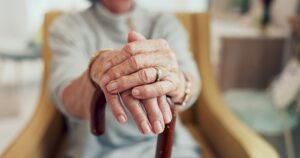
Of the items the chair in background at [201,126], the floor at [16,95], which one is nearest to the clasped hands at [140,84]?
the chair in background at [201,126]

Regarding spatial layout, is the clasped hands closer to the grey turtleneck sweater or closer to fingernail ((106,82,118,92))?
fingernail ((106,82,118,92))

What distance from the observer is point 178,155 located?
2.82 ft

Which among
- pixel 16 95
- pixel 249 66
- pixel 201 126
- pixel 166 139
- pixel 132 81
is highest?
pixel 132 81

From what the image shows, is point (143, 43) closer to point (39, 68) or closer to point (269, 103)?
point (269, 103)

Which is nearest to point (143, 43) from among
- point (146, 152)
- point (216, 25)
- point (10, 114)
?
point (146, 152)

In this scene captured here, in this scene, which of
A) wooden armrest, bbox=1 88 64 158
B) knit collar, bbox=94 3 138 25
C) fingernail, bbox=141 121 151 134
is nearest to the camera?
fingernail, bbox=141 121 151 134

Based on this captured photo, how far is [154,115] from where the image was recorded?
51 cm

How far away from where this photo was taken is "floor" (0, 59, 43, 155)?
1.87 metres

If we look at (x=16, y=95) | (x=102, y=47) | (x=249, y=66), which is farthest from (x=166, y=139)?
(x=16, y=95)

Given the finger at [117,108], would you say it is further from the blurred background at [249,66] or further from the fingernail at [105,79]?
the blurred background at [249,66]

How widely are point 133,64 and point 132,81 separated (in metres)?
0.03

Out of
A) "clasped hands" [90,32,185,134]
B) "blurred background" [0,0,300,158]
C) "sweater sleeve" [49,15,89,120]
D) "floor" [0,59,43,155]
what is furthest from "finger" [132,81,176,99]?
"floor" [0,59,43,155]

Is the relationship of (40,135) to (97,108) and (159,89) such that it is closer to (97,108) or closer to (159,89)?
(97,108)

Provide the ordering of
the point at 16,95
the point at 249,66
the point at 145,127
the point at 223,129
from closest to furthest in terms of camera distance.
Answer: the point at 145,127 < the point at 223,129 < the point at 249,66 < the point at 16,95
